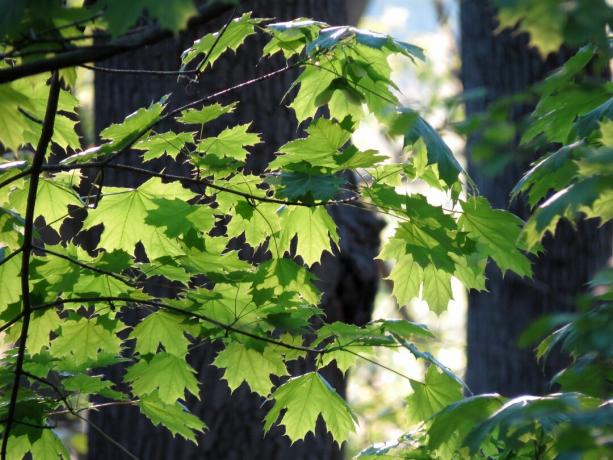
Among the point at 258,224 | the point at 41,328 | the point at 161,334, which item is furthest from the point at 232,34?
the point at 41,328

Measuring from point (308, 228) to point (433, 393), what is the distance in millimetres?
593

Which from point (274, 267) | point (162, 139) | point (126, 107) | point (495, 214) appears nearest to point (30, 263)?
point (162, 139)

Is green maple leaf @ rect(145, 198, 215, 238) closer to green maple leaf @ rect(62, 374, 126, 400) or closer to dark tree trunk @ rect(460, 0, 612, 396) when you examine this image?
green maple leaf @ rect(62, 374, 126, 400)

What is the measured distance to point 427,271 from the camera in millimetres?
2400

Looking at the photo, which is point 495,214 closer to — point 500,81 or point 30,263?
point 30,263

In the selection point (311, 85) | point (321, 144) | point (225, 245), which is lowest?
point (225, 245)

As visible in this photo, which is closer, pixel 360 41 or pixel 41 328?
pixel 360 41

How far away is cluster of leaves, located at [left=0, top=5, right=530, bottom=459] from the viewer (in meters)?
2.04

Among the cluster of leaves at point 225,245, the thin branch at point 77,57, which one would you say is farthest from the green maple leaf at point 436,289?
the thin branch at point 77,57

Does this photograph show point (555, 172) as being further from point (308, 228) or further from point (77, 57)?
point (77, 57)

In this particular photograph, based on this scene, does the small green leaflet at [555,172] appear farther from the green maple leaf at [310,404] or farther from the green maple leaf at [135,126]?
the green maple leaf at [135,126]

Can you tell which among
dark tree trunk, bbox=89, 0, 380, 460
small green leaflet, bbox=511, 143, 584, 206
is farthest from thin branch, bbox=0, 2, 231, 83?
dark tree trunk, bbox=89, 0, 380, 460

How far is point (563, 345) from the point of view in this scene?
6.95 ft

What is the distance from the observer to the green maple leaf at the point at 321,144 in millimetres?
2088
